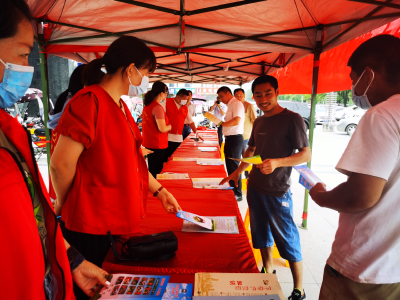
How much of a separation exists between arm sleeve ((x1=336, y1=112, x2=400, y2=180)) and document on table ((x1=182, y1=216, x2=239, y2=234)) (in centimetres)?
70

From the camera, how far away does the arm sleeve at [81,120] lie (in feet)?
3.22

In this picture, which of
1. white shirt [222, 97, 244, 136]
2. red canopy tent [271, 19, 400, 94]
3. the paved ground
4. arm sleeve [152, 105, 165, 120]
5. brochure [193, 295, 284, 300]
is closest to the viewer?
brochure [193, 295, 284, 300]

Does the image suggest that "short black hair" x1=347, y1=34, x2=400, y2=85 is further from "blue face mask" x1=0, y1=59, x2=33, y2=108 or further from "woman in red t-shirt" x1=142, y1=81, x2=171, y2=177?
"woman in red t-shirt" x1=142, y1=81, x2=171, y2=177

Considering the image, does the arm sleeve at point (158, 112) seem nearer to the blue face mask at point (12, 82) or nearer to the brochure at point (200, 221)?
the brochure at point (200, 221)

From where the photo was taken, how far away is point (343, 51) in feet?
9.21

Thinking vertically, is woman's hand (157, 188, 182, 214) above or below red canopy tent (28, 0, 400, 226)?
below

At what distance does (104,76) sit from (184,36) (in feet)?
6.54

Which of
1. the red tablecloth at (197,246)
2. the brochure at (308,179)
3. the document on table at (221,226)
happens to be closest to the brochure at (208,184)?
the red tablecloth at (197,246)

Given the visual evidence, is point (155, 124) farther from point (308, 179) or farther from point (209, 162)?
point (308, 179)

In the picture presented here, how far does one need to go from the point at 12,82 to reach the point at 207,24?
8.41 feet

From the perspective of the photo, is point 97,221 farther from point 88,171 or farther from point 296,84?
point 296,84

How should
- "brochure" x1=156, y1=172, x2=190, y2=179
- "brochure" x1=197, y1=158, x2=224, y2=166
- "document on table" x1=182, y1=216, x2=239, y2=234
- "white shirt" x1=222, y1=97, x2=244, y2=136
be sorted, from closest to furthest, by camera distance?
"document on table" x1=182, y1=216, x2=239, y2=234
"brochure" x1=156, y1=172, x2=190, y2=179
"brochure" x1=197, y1=158, x2=224, y2=166
"white shirt" x1=222, y1=97, x2=244, y2=136

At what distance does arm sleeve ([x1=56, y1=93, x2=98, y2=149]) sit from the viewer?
98cm

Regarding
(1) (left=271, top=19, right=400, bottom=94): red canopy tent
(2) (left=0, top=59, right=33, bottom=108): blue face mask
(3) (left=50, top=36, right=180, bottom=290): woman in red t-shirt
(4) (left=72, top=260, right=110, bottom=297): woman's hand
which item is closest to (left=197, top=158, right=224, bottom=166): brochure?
(1) (left=271, top=19, right=400, bottom=94): red canopy tent
